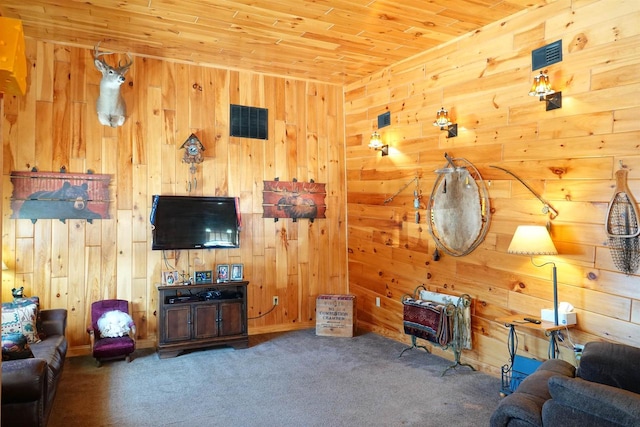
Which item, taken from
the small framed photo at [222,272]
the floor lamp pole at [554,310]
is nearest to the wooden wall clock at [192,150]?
the small framed photo at [222,272]

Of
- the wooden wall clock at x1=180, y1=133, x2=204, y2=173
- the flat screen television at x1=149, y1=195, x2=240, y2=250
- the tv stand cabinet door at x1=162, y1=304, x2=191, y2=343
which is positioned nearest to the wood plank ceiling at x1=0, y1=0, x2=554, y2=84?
the wooden wall clock at x1=180, y1=133, x2=204, y2=173

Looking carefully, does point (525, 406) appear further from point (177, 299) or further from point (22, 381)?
point (177, 299)

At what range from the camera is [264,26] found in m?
4.25

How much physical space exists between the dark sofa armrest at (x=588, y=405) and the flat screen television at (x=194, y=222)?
152 inches

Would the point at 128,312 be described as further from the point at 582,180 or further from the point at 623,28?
the point at 623,28

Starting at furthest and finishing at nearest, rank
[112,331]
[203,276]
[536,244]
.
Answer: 1. [203,276]
2. [112,331]
3. [536,244]

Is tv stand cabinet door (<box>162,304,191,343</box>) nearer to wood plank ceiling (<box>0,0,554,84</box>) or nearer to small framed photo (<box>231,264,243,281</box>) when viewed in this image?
small framed photo (<box>231,264,243,281</box>)

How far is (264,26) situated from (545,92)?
251 centimetres

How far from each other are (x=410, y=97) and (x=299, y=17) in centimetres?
169

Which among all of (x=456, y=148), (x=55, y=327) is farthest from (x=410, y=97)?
(x=55, y=327)

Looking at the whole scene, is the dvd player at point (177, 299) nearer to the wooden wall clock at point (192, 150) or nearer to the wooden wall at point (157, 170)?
the wooden wall at point (157, 170)

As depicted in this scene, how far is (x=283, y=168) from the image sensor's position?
584 cm

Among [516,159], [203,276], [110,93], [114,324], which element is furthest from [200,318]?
[516,159]

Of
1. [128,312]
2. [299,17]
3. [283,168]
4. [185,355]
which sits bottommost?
[185,355]
